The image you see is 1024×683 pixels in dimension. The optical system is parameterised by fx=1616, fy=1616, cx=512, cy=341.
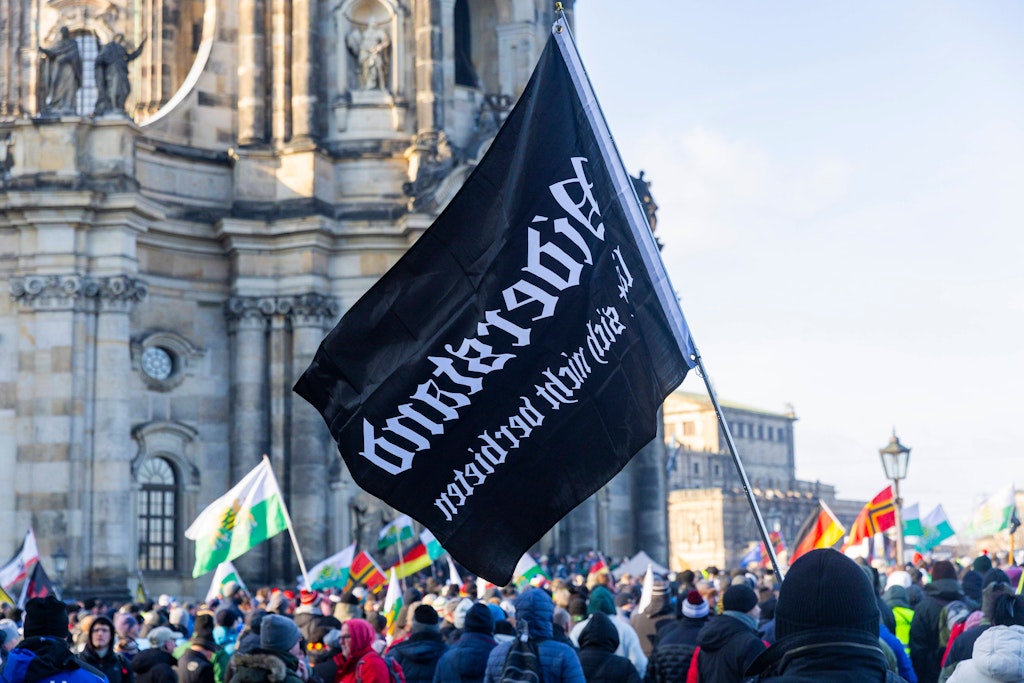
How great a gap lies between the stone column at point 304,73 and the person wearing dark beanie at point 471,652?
26488 millimetres

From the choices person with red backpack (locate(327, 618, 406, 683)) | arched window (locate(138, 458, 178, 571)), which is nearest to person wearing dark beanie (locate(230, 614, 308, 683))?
person with red backpack (locate(327, 618, 406, 683))

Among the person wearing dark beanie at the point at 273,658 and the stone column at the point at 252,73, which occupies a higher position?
the stone column at the point at 252,73

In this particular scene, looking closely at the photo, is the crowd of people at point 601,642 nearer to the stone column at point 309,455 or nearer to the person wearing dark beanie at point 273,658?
the person wearing dark beanie at point 273,658

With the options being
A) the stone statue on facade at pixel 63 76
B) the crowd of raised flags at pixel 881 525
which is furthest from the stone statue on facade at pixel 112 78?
the crowd of raised flags at pixel 881 525

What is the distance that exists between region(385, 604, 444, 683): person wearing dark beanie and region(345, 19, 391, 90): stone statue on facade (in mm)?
26633

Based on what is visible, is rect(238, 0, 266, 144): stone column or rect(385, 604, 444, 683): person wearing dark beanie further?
rect(238, 0, 266, 144): stone column

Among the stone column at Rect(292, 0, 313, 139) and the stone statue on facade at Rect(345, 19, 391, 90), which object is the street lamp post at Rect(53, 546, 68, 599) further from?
the stone statue on facade at Rect(345, 19, 391, 90)

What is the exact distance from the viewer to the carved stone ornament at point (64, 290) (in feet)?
105

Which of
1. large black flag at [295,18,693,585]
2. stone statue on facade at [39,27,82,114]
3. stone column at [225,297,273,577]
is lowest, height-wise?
large black flag at [295,18,693,585]

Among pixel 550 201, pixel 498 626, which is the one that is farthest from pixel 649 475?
pixel 550 201

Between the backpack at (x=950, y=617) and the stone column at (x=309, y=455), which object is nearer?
the backpack at (x=950, y=617)

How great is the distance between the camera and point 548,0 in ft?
134

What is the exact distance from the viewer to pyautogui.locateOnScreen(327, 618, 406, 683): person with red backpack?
9.80 m

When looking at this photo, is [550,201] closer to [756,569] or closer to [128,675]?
[128,675]
